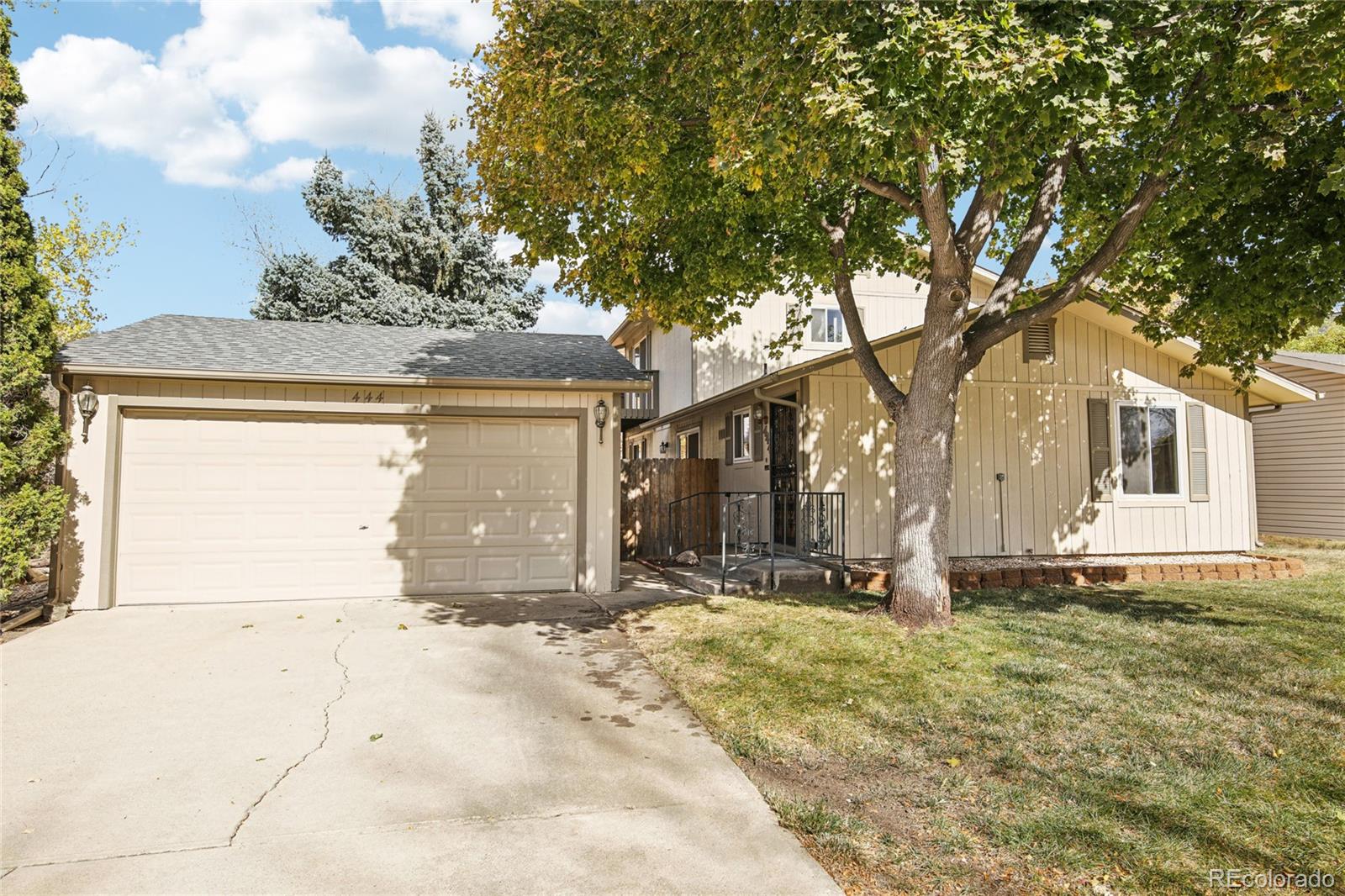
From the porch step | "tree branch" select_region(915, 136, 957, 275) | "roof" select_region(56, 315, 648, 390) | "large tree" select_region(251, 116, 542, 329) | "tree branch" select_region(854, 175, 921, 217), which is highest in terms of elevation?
"large tree" select_region(251, 116, 542, 329)

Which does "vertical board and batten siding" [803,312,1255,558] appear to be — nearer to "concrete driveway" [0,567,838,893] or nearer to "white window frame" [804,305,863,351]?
"white window frame" [804,305,863,351]

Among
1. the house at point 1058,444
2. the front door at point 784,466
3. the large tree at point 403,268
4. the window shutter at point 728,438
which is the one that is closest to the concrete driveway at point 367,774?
the front door at point 784,466

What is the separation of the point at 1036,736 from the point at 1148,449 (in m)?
9.48

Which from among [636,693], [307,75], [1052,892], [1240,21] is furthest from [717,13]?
[307,75]

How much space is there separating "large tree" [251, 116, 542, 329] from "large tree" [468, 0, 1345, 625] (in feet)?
51.1

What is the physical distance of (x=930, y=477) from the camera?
22.5ft

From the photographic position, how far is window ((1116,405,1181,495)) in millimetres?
11562

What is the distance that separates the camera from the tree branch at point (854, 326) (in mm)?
7387

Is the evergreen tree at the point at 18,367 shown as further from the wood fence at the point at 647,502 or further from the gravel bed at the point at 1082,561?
the gravel bed at the point at 1082,561

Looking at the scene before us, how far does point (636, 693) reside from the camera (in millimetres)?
5250

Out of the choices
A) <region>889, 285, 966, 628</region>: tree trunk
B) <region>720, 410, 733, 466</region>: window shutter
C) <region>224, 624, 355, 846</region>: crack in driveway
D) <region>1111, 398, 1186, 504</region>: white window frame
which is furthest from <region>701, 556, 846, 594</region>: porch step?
<region>1111, 398, 1186, 504</region>: white window frame

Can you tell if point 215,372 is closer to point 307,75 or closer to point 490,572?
point 490,572

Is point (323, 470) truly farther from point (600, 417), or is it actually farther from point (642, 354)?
point (642, 354)

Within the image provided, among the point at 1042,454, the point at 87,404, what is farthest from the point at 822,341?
the point at 87,404
